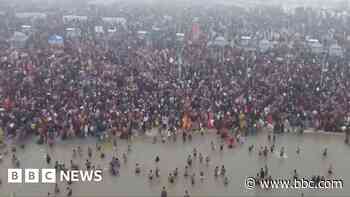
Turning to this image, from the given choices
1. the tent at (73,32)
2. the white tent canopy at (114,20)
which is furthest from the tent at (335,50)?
the white tent canopy at (114,20)

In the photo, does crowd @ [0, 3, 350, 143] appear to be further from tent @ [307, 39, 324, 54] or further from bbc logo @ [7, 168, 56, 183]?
bbc logo @ [7, 168, 56, 183]

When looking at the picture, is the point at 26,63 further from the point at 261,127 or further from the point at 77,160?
the point at 261,127

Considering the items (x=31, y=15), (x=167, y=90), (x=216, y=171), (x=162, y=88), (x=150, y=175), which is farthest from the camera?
(x=31, y=15)

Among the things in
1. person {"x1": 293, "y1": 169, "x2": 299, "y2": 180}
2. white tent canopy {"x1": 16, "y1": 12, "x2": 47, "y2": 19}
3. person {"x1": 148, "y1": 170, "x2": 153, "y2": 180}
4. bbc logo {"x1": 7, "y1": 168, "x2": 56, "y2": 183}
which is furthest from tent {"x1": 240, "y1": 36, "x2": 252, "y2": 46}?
bbc logo {"x1": 7, "y1": 168, "x2": 56, "y2": 183}

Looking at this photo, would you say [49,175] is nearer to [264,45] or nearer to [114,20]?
[264,45]

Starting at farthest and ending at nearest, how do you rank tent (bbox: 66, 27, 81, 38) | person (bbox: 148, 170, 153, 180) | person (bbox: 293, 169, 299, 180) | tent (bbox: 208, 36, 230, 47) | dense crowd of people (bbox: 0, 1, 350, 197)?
tent (bbox: 66, 27, 81, 38)
tent (bbox: 208, 36, 230, 47)
dense crowd of people (bbox: 0, 1, 350, 197)
person (bbox: 293, 169, 299, 180)
person (bbox: 148, 170, 153, 180)

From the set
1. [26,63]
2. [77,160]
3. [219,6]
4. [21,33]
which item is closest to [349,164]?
[77,160]

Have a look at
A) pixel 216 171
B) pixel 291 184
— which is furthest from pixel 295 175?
pixel 216 171
